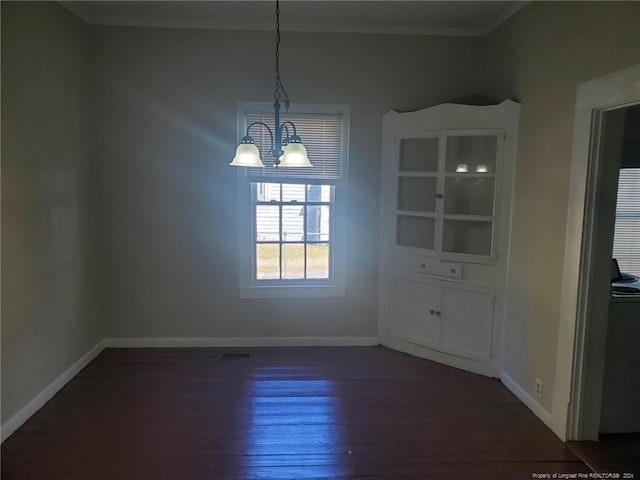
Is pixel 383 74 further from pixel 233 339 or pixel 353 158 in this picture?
pixel 233 339

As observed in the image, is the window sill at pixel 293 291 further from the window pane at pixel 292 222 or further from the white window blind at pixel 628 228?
the white window blind at pixel 628 228

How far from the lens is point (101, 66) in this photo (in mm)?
3717

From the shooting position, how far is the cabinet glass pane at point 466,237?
3.47 m

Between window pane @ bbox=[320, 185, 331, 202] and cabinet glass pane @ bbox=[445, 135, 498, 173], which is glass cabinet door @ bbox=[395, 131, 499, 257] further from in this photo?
window pane @ bbox=[320, 185, 331, 202]

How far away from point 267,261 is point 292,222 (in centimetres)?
43

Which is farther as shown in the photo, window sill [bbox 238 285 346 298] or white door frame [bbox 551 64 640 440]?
window sill [bbox 238 285 346 298]

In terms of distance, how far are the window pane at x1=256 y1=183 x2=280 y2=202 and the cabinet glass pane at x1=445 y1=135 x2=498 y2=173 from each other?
1491 mm

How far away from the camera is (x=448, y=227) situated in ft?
11.8

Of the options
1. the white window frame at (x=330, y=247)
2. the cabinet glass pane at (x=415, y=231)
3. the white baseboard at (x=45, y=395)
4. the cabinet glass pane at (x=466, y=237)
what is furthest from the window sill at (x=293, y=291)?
the white baseboard at (x=45, y=395)

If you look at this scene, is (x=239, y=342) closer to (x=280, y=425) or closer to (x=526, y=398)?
(x=280, y=425)

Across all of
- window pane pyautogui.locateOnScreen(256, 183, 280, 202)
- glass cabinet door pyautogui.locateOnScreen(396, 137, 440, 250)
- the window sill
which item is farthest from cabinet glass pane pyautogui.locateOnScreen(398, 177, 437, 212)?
window pane pyautogui.locateOnScreen(256, 183, 280, 202)

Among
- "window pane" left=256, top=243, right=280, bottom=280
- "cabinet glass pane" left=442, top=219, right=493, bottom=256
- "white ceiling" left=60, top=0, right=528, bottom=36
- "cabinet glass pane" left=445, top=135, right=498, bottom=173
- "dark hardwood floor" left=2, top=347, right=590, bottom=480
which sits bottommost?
"dark hardwood floor" left=2, top=347, right=590, bottom=480

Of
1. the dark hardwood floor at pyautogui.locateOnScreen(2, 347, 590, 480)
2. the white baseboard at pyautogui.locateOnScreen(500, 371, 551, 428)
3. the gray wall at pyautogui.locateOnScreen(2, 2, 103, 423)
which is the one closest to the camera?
the dark hardwood floor at pyautogui.locateOnScreen(2, 347, 590, 480)

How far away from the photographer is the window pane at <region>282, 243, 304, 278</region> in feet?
13.3
